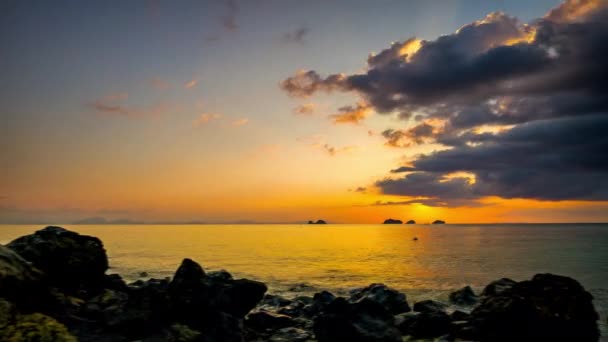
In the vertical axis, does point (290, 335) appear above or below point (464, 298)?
above

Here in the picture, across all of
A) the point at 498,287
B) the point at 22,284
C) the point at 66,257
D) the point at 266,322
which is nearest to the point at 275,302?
the point at 266,322

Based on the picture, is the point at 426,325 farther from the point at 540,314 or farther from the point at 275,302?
the point at 275,302

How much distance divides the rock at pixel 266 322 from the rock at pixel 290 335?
0.85 metres

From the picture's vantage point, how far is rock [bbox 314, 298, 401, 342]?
693 inches

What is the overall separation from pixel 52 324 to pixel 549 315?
19.1 metres

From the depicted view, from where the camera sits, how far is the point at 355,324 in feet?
58.4

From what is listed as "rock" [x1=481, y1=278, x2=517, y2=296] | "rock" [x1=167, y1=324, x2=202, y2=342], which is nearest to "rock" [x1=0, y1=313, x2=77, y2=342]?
"rock" [x1=167, y1=324, x2=202, y2=342]

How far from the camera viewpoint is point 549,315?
1666cm

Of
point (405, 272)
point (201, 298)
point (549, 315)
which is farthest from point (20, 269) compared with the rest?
point (405, 272)

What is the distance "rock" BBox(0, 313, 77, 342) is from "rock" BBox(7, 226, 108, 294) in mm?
7902

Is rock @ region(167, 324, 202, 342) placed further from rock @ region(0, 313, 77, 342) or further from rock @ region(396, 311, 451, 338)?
rock @ region(396, 311, 451, 338)

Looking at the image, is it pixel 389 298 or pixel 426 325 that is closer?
pixel 426 325

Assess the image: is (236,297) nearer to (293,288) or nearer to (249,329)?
(249,329)

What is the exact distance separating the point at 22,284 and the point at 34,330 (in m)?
3.13
